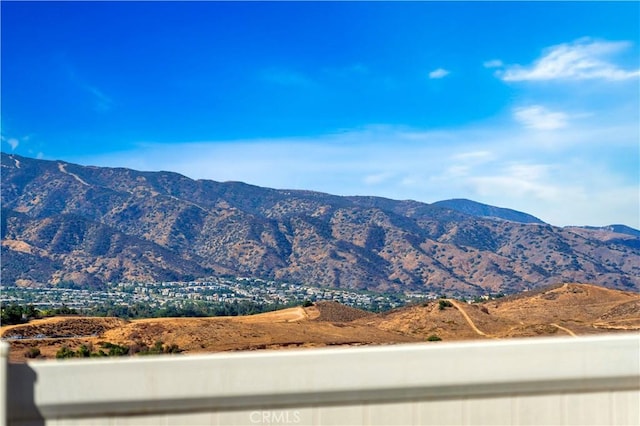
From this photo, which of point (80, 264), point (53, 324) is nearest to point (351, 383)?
point (53, 324)

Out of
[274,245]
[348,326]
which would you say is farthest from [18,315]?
[274,245]

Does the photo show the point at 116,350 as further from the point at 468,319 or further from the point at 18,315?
the point at 468,319

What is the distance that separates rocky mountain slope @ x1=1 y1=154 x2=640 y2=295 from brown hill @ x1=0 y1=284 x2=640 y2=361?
2159 inches

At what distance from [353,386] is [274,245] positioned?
4476 inches

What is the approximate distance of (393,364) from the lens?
16.9 ft

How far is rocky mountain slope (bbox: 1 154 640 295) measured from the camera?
4075 inches

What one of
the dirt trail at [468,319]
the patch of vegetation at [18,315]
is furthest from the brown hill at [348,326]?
the patch of vegetation at [18,315]

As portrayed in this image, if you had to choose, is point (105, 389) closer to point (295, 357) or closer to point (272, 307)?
point (295, 357)

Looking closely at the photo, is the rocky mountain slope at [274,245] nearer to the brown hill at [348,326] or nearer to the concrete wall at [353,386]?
the brown hill at [348,326]

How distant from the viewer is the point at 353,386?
5.10m

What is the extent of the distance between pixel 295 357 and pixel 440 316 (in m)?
38.1

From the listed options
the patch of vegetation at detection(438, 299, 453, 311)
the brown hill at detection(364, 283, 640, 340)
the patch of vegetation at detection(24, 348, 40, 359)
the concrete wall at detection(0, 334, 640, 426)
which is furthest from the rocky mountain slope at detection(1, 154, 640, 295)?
the concrete wall at detection(0, 334, 640, 426)

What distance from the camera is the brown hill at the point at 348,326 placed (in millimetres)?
31703

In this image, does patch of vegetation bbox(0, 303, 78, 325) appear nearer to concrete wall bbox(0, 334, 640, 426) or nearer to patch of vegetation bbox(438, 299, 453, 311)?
patch of vegetation bbox(438, 299, 453, 311)
